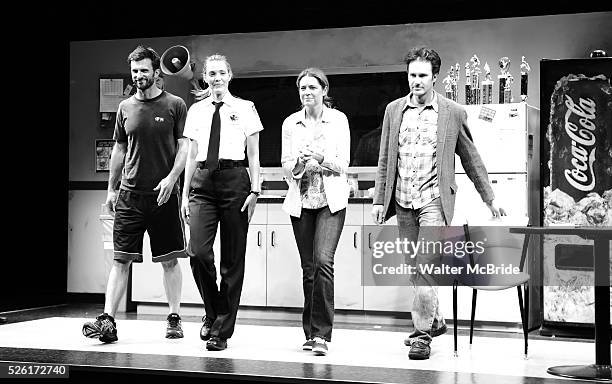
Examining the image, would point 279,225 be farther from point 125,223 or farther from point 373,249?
point 125,223

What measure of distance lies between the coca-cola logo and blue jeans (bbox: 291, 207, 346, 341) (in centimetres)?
221

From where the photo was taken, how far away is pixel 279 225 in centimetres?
732

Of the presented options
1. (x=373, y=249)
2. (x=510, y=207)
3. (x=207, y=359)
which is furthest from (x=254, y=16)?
(x=207, y=359)

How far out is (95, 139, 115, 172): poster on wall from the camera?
335 inches

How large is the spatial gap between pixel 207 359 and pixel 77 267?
434 centimetres

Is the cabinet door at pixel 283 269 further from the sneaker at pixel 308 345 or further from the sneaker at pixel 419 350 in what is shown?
the sneaker at pixel 419 350

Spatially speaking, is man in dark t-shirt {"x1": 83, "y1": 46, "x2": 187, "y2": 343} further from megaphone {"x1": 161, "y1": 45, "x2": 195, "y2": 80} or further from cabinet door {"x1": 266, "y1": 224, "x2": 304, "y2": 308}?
cabinet door {"x1": 266, "y1": 224, "x2": 304, "y2": 308}

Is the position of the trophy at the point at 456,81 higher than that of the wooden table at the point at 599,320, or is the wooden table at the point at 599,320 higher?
the trophy at the point at 456,81

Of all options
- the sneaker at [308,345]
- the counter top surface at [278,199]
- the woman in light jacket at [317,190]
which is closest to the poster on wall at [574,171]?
the counter top surface at [278,199]

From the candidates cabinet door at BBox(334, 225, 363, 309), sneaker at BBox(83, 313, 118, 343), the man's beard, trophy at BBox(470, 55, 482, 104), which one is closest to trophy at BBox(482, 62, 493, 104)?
trophy at BBox(470, 55, 482, 104)

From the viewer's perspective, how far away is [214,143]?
16.6ft

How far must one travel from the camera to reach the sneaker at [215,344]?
498cm

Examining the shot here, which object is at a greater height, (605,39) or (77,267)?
(605,39)

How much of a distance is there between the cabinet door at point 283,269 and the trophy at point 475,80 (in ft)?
6.01
